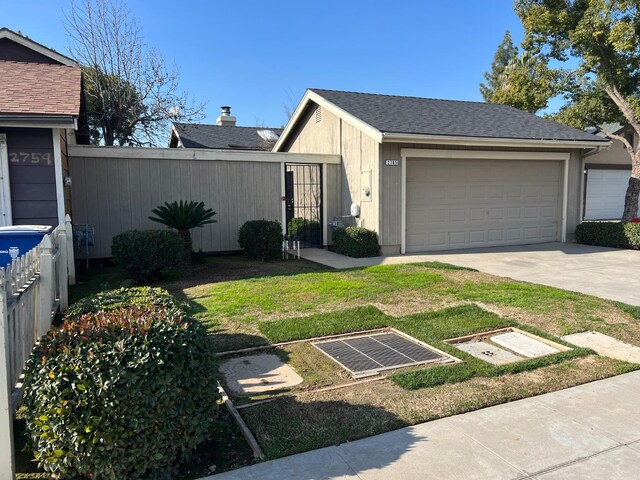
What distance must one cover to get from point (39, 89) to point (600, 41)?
1373 centimetres

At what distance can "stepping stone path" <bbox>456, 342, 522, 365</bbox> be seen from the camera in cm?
437

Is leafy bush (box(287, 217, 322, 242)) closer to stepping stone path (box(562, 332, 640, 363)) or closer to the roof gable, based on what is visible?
the roof gable

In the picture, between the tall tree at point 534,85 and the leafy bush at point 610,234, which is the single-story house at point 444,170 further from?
the tall tree at point 534,85

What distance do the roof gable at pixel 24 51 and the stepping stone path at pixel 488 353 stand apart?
1049cm

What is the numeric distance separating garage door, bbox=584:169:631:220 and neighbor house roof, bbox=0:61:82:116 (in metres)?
19.6

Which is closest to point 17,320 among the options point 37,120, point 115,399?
point 115,399

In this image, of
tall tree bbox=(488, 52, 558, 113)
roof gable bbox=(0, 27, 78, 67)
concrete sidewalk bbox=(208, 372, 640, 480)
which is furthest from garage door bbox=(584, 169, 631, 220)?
roof gable bbox=(0, 27, 78, 67)

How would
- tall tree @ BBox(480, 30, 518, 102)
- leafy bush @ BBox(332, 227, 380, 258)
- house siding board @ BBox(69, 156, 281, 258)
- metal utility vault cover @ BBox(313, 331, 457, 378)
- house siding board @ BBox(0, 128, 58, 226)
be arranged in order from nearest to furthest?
1. metal utility vault cover @ BBox(313, 331, 457, 378)
2. house siding board @ BBox(0, 128, 58, 226)
3. house siding board @ BBox(69, 156, 281, 258)
4. leafy bush @ BBox(332, 227, 380, 258)
5. tall tree @ BBox(480, 30, 518, 102)

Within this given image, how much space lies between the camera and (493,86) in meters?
37.4

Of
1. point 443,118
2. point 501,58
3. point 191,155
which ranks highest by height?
point 501,58

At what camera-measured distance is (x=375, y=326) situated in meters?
5.37

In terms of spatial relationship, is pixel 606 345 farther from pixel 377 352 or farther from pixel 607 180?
pixel 607 180

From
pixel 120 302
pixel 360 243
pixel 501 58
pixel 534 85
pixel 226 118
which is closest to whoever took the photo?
pixel 120 302

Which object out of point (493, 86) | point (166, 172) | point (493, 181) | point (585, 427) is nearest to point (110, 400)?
point (585, 427)
